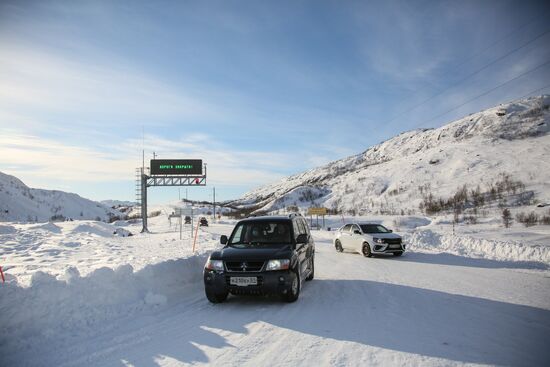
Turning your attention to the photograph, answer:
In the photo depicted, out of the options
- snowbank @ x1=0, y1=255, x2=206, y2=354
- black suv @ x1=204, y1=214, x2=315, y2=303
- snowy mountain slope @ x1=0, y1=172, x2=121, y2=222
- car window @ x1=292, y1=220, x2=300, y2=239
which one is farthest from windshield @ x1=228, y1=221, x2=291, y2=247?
snowy mountain slope @ x1=0, y1=172, x2=121, y2=222

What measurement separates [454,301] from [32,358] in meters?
7.72

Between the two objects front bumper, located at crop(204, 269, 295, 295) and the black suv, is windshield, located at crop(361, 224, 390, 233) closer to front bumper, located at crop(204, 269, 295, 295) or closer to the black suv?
the black suv

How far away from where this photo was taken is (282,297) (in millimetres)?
7566

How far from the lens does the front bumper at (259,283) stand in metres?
7.15

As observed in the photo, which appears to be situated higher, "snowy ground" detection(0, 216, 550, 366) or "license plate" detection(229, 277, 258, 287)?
"license plate" detection(229, 277, 258, 287)

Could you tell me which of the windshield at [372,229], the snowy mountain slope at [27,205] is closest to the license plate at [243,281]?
the windshield at [372,229]

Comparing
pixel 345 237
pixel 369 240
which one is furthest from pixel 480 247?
pixel 345 237

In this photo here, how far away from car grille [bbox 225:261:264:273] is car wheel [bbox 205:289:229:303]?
2.01 feet

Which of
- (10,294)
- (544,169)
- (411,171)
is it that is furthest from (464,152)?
(10,294)

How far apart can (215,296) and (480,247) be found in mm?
15232

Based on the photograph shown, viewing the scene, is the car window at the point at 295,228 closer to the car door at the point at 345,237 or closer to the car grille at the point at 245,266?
the car grille at the point at 245,266

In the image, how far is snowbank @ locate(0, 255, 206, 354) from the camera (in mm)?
5566

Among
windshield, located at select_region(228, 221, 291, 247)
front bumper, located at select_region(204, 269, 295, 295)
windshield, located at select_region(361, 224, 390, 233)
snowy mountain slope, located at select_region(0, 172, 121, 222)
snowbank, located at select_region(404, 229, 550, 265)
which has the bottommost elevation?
snowbank, located at select_region(404, 229, 550, 265)

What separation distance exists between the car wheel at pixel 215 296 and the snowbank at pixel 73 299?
0.99m
